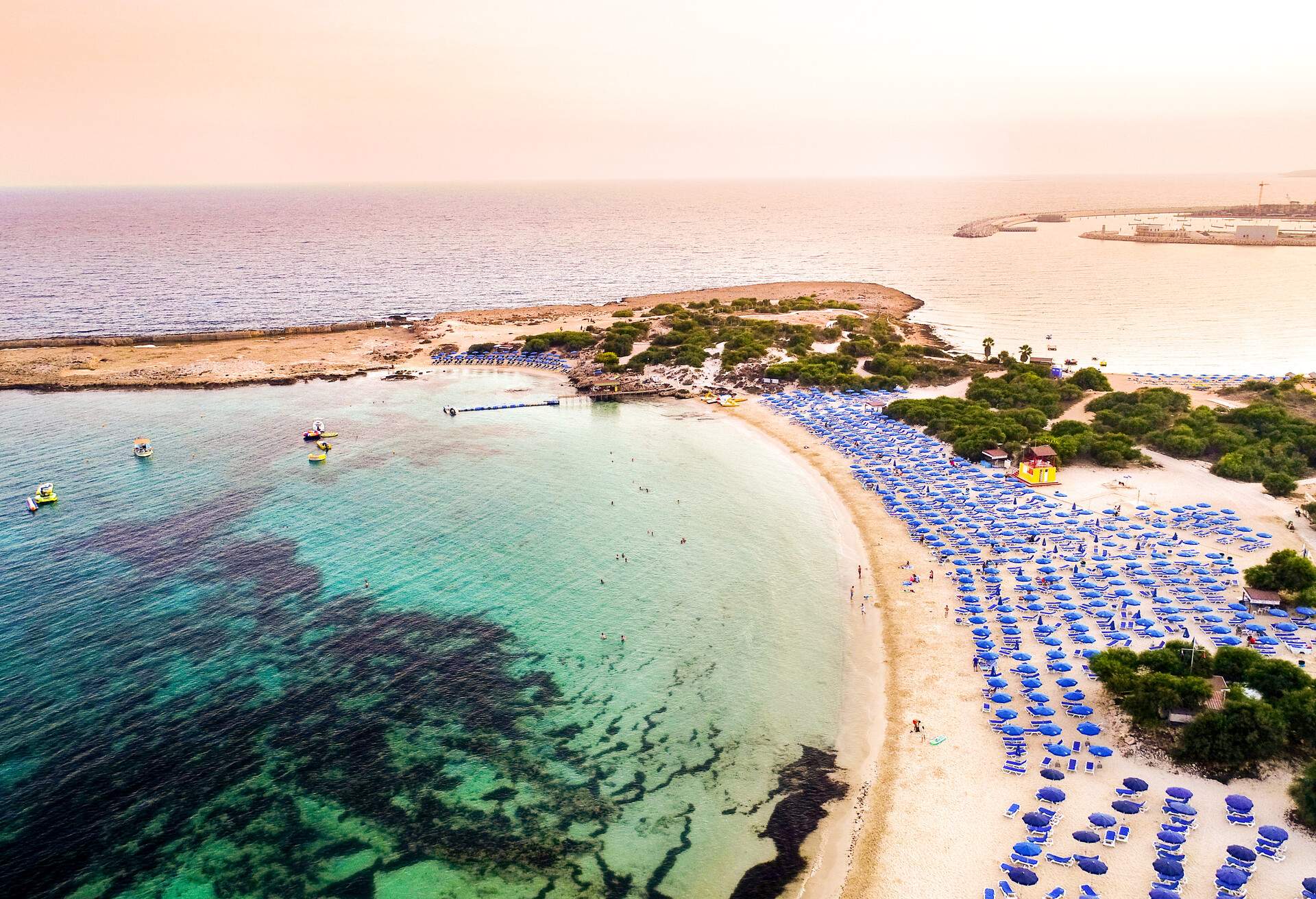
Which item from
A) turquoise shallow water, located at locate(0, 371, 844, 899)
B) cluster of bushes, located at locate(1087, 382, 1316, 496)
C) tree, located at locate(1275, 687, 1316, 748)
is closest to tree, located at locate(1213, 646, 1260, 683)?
tree, located at locate(1275, 687, 1316, 748)

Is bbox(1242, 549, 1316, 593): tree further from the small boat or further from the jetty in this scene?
the small boat

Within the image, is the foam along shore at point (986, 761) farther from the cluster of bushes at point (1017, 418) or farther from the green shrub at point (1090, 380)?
the green shrub at point (1090, 380)

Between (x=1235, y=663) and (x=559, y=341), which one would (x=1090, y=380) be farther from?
(x=559, y=341)

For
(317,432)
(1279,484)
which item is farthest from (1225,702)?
(317,432)

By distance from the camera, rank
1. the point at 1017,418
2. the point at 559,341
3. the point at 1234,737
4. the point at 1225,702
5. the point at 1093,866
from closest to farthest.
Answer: the point at 1093,866 < the point at 1234,737 < the point at 1225,702 < the point at 1017,418 < the point at 559,341

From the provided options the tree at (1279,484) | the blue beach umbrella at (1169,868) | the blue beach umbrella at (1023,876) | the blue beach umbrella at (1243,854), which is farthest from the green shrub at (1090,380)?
the blue beach umbrella at (1023,876)

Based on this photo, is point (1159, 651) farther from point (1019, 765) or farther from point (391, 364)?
point (391, 364)

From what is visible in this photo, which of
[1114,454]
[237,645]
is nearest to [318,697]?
[237,645]
